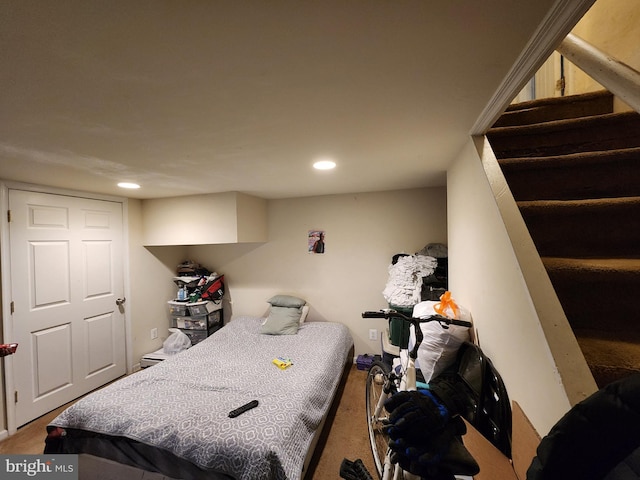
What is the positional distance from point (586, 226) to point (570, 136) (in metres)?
0.65

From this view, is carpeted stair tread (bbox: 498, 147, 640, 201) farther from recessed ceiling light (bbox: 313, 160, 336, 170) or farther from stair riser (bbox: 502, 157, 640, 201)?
recessed ceiling light (bbox: 313, 160, 336, 170)

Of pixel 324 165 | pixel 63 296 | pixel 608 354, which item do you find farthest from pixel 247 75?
pixel 63 296

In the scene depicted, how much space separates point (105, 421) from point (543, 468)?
2137 mm

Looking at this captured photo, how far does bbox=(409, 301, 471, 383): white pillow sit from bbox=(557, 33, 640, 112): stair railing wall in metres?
1.14

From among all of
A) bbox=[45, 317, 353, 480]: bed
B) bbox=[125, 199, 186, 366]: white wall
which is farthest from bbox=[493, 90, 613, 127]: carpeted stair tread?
bbox=[125, 199, 186, 366]: white wall

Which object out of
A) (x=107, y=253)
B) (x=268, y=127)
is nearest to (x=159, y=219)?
(x=107, y=253)

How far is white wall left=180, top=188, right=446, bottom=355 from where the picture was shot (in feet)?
9.56

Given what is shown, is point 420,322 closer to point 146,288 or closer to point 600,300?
point 600,300

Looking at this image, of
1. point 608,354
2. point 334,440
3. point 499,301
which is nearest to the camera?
point 608,354

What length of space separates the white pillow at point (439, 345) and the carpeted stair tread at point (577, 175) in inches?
30.3

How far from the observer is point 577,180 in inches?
48.3

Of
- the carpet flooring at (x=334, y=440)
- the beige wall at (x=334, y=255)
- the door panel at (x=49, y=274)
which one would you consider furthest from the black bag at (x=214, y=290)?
the carpet flooring at (x=334, y=440)

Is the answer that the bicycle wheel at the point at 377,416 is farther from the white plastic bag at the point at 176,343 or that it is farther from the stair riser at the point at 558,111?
the white plastic bag at the point at 176,343

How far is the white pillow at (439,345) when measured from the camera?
4.63 ft
